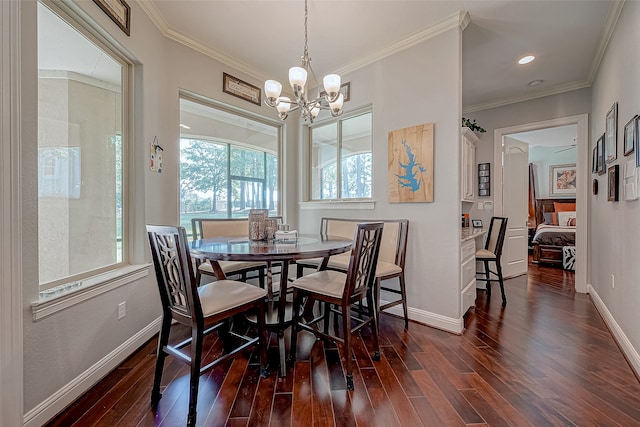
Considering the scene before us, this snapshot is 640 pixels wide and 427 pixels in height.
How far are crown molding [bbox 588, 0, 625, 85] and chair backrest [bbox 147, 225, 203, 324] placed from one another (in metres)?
3.59

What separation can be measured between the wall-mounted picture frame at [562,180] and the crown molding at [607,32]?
491 cm

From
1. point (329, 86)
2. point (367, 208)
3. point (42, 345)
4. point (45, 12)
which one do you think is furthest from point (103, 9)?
point (367, 208)

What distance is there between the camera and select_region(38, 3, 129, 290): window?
154cm

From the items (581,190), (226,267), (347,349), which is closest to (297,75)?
(226,267)

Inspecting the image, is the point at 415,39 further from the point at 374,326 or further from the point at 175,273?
the point at 175,273

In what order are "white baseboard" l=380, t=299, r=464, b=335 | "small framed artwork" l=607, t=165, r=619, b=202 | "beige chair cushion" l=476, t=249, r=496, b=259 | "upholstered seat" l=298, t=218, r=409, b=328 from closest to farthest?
"small framed artwork" l=607, t=165, r=619, b=202 → "white baseboard" l=380, t=299, r=464, b=335 → "upholstered seat" l=298, t=218, r=409, b=328 → "beige chair cushion" l=476, t=249, r=496, b=259

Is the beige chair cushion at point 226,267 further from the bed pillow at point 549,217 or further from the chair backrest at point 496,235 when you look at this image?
the bed pillow at point 549,217

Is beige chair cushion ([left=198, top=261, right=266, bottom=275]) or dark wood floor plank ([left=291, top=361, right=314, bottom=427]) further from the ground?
beige chair cushion ([left=198, top=261, right=266, bottom=275])

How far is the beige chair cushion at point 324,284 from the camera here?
176 centimetres

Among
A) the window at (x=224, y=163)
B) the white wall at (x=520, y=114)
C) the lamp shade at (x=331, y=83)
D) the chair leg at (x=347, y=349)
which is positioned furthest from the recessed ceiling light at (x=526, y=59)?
the chair leg at (x=347, y=349)

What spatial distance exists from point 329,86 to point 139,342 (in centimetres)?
241

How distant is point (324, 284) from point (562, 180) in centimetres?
826

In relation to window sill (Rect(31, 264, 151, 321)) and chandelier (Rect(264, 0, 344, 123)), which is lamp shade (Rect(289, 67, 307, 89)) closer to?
chandelier (Rect(264, 0, 344, 123))

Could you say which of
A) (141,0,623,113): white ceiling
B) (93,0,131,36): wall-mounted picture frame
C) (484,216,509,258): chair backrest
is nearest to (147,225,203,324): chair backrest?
(93,0,131,36): wall-mounted picture frame
